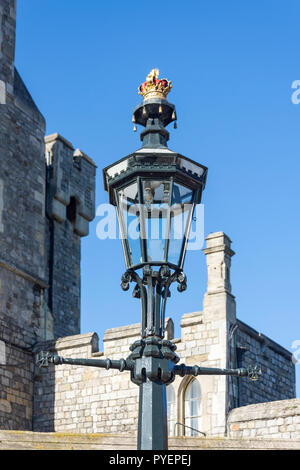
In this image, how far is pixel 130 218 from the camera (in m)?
7.46

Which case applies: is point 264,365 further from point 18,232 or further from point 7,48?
point 7,48

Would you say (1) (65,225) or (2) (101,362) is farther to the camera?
(1) (65,225)

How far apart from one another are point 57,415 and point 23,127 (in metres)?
6.94

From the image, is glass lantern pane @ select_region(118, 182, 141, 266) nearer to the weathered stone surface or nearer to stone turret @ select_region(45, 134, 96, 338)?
the weathered stone surface

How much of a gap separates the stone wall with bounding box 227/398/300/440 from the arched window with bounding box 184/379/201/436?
3.23ft

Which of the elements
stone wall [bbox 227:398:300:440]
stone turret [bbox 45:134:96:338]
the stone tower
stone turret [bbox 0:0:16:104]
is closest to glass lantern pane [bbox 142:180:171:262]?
stone wall [bbox 227:398:300:440]

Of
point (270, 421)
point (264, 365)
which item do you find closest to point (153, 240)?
point (270, 421)

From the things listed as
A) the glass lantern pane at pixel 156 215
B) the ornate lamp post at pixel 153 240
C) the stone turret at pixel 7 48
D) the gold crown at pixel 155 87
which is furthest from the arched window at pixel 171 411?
the glass lantern pane at pixel 156 215

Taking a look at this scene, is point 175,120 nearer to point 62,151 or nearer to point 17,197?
point 17,197

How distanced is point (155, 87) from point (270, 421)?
8592 mm

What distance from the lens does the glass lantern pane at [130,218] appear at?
7.27m

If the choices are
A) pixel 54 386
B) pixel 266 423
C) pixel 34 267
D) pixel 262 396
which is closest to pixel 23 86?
pixel 34 267
